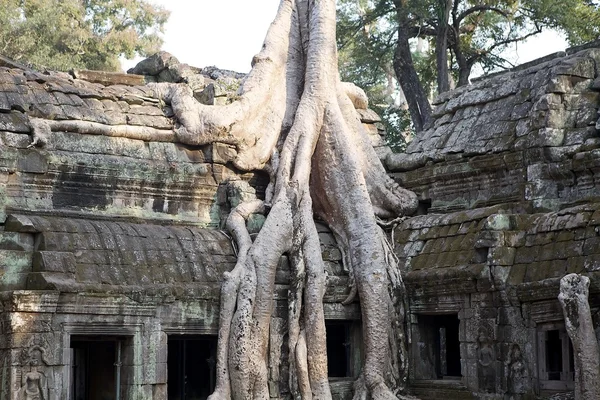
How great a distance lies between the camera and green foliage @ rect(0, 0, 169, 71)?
3075cm

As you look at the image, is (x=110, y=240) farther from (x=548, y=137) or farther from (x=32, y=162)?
(x=548, y=137)

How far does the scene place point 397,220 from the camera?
15703mm

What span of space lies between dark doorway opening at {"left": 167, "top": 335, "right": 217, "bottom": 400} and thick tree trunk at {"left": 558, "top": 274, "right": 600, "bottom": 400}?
398cm

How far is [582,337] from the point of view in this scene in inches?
488

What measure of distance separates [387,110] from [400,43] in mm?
3193

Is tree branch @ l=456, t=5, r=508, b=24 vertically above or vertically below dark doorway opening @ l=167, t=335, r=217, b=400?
above

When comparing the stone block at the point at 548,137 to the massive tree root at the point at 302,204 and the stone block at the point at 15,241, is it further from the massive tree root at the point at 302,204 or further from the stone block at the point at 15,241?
the stone block at the point at 15,241

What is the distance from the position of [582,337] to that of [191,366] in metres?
4.54

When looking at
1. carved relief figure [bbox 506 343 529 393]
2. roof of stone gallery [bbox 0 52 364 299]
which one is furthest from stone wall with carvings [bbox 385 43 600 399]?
roof of stone gallery [bbox 0 52 364 299]

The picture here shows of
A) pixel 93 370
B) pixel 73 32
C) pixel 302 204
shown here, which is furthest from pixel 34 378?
pixel 73 32

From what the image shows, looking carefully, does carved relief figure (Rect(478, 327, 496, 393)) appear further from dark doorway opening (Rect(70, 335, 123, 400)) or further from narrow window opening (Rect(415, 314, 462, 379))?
dark doorway opening (Rect(70, 335, 123, 400))

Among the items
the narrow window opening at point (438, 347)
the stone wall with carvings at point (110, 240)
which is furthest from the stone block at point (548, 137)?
the stone wall with carvings at point (110, 240)

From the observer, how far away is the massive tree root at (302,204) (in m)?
13.7

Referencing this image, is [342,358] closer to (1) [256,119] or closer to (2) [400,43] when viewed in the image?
(1) [256,119]
